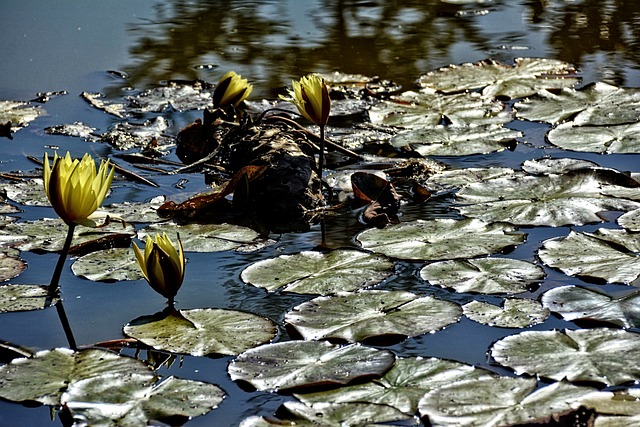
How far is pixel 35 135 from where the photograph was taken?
3.50 meters

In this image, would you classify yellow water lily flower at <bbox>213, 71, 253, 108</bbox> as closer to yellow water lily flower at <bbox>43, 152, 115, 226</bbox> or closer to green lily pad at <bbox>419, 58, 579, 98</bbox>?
green lily pad at <bbox>419, 58, 579, 98</bbox>

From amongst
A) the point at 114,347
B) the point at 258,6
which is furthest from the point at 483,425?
the point at 258,6

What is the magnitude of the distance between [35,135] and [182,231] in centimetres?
113

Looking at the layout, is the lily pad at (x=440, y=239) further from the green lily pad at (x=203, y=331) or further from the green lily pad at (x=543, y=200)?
the green lily pad at (x=203, y=331)

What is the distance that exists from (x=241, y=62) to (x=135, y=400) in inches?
109

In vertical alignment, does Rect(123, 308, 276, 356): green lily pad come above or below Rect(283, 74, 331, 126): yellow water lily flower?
below

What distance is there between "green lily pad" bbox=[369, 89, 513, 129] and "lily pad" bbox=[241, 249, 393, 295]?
1.17 m

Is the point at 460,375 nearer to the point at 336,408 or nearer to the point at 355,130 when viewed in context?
the point at 336,408

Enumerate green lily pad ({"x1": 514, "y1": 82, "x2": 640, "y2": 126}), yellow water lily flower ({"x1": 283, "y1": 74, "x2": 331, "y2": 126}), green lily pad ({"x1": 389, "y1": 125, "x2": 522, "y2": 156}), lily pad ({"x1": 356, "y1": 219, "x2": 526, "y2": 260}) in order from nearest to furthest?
1. lily pad ({"x1": 356, "y1": 219, "x2": 526, "y2": 260})
2. yellow water lily flower ({"x1": 283, "y1": 74, "x2": 331, "y2": 126})
3. green lily pad ({"x1": 389, "y1": 125, "x2": 522, "y2": 156})
4. green lily pad ({"x1": 514, "y1": 82, "x2": 640, "y2": 126})

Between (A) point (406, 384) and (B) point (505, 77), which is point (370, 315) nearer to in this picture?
(A) point (406, 384)

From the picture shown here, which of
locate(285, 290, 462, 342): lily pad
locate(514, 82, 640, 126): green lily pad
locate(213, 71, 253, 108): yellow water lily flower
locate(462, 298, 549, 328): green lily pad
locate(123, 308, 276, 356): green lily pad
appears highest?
locate(213, 71, 253, 108): yellow water lily flower

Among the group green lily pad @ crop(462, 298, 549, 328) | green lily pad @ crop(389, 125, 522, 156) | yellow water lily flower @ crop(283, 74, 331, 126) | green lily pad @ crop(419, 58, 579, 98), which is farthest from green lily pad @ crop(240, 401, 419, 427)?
green lily pad @ crop(419, 58, 579, 98)

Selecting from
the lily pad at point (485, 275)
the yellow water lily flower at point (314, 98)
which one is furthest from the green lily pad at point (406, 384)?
the yellow water lily flower at point (314, 98)

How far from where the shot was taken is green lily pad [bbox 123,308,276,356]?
1.99 meters
